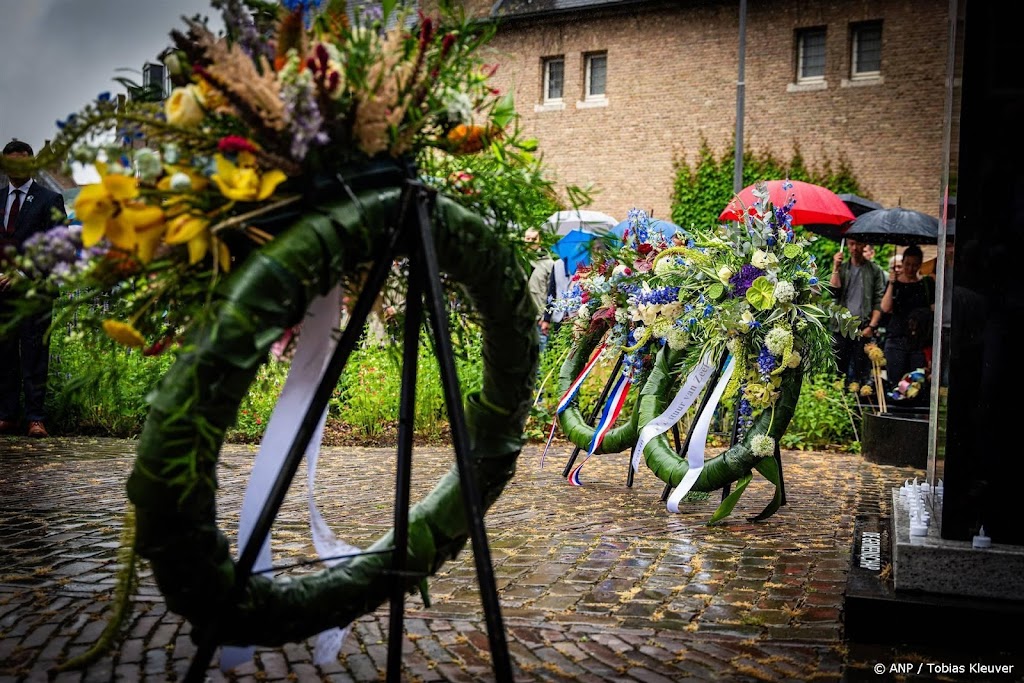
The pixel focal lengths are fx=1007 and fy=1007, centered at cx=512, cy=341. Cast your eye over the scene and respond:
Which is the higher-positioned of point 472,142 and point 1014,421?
point 472,142

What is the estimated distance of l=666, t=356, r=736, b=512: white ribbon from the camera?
20.1 ft

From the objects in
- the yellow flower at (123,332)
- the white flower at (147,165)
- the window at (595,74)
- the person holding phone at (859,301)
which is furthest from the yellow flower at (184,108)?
the window at (595,74)

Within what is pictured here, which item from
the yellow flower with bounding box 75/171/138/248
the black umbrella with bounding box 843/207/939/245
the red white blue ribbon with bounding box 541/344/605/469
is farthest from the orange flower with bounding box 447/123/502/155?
the black umbrella with bounding box 843/207/939/245

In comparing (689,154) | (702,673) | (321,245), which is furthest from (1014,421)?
(689,154)

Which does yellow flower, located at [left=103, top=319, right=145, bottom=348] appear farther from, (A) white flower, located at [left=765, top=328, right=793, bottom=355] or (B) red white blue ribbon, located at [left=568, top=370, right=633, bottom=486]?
(B) red white blue ribbon, located at [left=568, top=370, right=633, bottom=486]

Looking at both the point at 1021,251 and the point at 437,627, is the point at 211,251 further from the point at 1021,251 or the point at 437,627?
the point at 1021,251

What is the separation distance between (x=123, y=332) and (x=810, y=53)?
2642 cm

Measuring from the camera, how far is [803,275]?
6098 millimetres

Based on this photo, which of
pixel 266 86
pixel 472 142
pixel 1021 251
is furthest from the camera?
pixel 1021 251

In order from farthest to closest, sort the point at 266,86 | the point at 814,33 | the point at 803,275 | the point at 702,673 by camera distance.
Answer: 1. the point at 814,33
2. the point at 803,275
3. the point at 702,673
4. the point at 266,86

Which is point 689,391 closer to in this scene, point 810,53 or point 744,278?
point 744,278

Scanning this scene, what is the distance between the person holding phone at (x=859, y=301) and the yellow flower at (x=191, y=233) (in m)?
10.7

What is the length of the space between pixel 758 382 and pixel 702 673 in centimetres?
296

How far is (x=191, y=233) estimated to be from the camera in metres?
2.36
